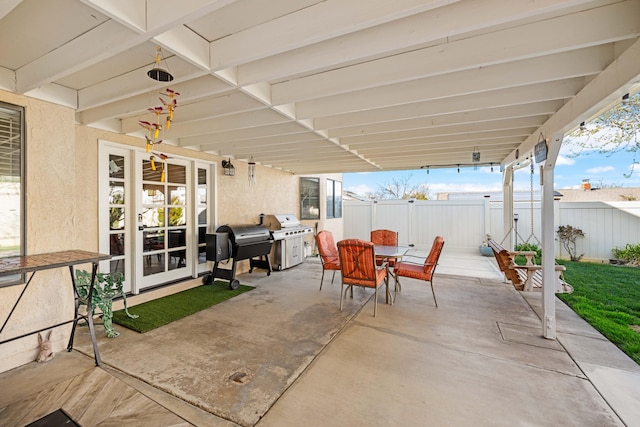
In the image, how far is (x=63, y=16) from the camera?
1.74 m

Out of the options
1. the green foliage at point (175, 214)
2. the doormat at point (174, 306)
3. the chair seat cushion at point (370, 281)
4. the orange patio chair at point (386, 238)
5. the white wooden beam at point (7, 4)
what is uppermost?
the white wooden beam at point (7, 4)

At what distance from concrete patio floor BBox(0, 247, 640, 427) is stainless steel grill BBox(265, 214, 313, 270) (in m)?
2.36

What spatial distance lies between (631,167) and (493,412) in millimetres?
4775

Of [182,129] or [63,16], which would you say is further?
[182,129]

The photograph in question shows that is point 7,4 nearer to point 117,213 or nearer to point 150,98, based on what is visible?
point 150,98

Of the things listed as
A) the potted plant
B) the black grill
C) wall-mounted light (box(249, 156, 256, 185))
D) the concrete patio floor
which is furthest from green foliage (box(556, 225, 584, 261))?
wall-mounted light (box(249, 156, 256, 185))

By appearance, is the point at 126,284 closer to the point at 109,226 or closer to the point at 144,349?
the point at 109,226

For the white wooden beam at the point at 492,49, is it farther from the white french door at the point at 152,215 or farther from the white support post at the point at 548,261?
the white french door at the point at 152,215

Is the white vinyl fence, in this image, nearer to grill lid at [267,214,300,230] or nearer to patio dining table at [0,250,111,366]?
grill lid at [267,214,300,230]

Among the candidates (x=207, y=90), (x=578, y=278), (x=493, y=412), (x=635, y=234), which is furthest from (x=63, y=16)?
(x=635, y=234)

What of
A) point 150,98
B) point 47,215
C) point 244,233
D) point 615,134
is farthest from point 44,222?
point 615,134

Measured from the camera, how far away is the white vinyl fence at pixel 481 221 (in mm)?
6730

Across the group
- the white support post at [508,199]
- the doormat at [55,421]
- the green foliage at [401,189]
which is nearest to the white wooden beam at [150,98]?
the doormat at [55,421]

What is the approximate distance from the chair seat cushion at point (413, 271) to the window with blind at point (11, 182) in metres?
4.39
